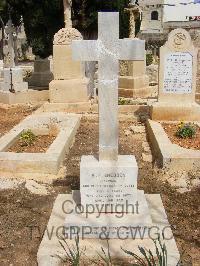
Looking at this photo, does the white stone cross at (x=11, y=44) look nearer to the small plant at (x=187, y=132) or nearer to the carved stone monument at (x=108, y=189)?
the small plant at (x=187, y=132)

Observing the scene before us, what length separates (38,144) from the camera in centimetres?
665

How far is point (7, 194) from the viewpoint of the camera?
4.84 meters

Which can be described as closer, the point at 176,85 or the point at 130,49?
the point at 130,49

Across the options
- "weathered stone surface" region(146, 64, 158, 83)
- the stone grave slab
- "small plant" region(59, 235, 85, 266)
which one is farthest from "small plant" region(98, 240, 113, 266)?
"weathered stone surface" region(146, 64, 158, 83)

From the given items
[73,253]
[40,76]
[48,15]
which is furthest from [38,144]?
[48,15]

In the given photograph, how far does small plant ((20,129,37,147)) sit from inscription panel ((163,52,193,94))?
3442 mm

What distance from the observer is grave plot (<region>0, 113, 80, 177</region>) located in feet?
18.2

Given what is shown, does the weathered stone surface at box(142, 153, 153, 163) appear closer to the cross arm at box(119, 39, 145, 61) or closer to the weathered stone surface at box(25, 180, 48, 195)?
the weathered stone surface at box(25, 180, 48, 195)

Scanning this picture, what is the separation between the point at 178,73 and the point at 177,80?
16cm

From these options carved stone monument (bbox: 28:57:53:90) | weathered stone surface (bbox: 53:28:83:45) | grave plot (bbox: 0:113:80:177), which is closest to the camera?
grave plot (bbox: 0:113:80:177)

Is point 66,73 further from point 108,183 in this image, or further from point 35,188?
point 108,183

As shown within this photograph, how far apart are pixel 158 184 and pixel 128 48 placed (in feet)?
7.36

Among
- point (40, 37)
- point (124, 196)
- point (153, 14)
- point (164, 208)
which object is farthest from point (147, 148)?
point (153, 14)

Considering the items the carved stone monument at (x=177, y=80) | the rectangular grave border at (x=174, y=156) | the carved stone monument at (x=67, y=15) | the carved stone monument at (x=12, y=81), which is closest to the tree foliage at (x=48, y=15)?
the carved stone monument at (x=67, y=15)
